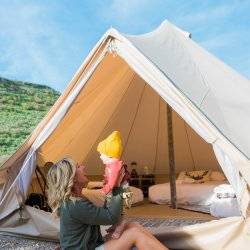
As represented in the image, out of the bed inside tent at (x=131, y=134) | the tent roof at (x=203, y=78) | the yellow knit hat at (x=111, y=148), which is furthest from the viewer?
the bed inside tent at (x=131, y=134)

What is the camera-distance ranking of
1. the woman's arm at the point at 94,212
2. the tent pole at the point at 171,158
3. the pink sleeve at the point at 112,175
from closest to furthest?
the woman's arm at the point at 94,212, the pink sleeve at the point at 112,175, the tent pole at the point at 171,158

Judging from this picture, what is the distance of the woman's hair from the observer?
10.6 feet

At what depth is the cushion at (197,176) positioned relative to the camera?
713 centimetres

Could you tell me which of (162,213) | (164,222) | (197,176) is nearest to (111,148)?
(164,222)

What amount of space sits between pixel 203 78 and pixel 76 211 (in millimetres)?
2349

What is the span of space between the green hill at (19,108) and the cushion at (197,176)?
8.59 m

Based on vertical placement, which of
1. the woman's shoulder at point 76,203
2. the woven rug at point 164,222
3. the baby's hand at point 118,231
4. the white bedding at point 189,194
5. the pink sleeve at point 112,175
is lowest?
the woven rug at point 164,222

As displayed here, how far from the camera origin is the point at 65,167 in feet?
10.7

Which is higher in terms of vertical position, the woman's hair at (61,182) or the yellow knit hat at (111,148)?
the yellow knit hat at (111,148)

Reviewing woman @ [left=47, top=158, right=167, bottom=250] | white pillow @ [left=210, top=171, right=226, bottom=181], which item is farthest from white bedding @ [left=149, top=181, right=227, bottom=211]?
woman @ [left=47, top=158, right=167, bottom=250]

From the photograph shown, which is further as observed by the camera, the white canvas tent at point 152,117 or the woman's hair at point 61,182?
the white canvas tent at point 152,117

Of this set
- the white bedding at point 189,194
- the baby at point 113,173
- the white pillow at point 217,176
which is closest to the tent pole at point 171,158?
the white bedding at point 189,194

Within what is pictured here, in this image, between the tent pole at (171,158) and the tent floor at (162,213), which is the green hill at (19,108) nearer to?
the tent floor at (162,213)

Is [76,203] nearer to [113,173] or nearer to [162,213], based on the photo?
[113,173]
